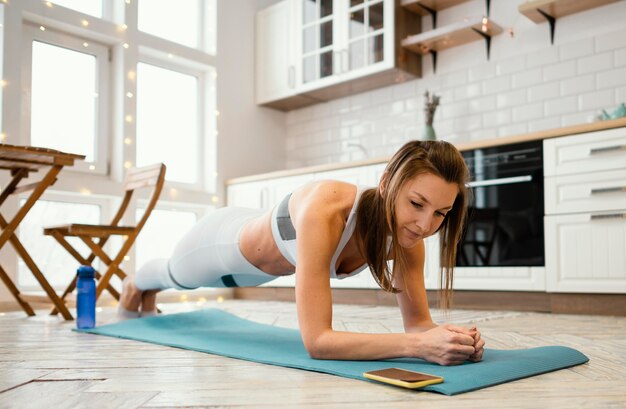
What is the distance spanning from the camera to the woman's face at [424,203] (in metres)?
1.45

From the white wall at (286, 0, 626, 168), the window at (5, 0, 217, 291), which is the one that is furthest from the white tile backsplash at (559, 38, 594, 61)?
the window at (5, 0, 217, 291)

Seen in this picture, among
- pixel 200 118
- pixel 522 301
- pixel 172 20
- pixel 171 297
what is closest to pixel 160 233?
pixel 171 297

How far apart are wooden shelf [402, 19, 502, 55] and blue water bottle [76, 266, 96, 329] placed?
2699 mm

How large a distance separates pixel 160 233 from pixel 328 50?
188 cm

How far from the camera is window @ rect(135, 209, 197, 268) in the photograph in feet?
15.1

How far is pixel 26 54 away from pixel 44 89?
0.24 m

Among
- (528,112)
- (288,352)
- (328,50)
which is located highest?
(328,50)

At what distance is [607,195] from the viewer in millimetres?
3170

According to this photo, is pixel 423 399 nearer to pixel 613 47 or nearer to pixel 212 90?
pixel 613 47

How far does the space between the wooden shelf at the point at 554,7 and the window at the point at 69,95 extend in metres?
2.84

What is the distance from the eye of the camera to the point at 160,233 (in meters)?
4.74

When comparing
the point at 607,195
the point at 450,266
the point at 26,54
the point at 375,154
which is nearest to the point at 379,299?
the point at 375,154

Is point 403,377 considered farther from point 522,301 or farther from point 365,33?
point 365,33

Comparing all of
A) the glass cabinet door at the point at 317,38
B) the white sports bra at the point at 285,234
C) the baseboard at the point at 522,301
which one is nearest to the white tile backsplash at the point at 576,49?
the baseboard at the point at 522,301
